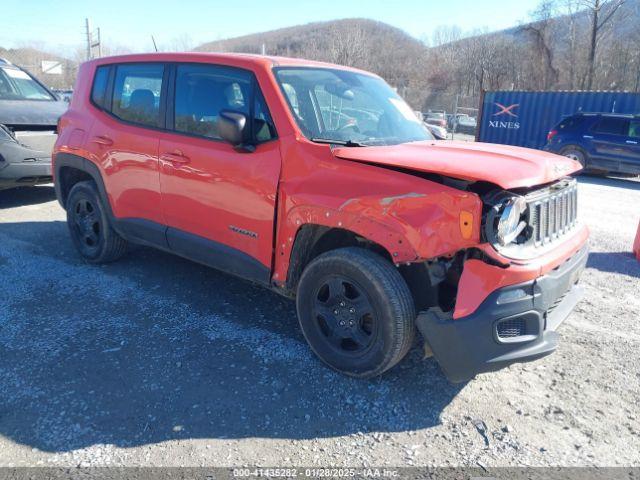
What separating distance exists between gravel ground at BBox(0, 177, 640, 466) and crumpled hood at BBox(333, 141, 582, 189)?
4.38 feet

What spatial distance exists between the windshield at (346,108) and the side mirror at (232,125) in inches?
14.1

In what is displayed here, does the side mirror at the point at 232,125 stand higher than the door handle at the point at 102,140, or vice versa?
the side mirror at the point at 232,125

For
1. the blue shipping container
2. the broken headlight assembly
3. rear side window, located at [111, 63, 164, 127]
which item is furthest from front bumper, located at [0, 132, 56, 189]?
the blue shipping container

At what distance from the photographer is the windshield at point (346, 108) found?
3.36m

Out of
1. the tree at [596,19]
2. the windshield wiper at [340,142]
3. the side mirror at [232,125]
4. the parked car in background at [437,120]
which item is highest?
the tree at [596,19]

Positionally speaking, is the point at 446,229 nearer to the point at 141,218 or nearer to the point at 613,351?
the point at 613,351

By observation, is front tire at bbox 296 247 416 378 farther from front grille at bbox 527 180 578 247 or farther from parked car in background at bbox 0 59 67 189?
parked car in background at bbox 0 59 67 189

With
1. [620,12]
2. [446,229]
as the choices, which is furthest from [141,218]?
[620,12]

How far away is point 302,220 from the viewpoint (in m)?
3.11

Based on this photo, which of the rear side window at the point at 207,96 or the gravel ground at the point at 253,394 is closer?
the gravel ground at the point at 253,394

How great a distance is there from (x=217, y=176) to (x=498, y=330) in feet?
6.96

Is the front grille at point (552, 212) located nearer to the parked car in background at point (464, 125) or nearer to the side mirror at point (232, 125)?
the side mirror at point (232, 125)

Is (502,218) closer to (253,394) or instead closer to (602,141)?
(253,394)

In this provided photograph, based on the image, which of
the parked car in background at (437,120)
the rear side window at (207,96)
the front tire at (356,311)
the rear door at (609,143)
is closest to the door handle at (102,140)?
the rear side window at (207,96)
